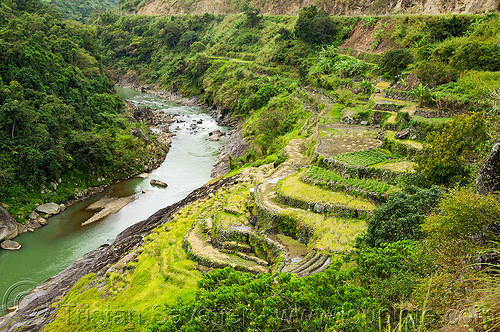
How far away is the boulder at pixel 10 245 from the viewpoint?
23391 mm

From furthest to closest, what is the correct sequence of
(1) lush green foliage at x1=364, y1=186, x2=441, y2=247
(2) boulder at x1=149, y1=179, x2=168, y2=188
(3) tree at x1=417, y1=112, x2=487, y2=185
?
(2) boulder at x1=149, y1=179, x2=168, y2=188 < (3) tree at x1=417, y1=112, x2=487, y2=185 < (1) lush green foliage at x1=364, y1=186, x2=441, y2=247

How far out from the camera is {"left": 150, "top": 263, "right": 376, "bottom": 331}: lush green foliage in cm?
787

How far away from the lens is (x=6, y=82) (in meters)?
30.9

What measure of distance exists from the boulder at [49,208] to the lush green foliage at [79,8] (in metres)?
103

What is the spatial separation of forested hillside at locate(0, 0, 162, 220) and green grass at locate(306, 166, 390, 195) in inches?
899

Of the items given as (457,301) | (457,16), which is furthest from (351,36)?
(457,301)

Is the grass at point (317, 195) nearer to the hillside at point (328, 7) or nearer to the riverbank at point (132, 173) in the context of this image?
the riverbank at point (132, 173)

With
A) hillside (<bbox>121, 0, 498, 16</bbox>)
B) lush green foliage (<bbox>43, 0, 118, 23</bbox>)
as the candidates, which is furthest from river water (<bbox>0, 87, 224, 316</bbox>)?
lush green foliage (<bbox>43, 0, 118, 23</bbox>)

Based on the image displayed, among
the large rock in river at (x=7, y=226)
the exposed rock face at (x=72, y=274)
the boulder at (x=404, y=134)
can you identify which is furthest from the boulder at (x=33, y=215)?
the boulder at (x=404, y=134)

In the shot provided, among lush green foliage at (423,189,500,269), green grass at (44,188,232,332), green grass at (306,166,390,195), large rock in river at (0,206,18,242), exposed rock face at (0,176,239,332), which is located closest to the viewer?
lush green foliage at (423,189,500,269)

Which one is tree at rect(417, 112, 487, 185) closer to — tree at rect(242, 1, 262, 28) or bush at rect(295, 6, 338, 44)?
bush at rect(295, 6, 338, 44)

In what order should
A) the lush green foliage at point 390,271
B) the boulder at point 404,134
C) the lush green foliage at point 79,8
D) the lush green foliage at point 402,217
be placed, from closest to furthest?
the lush green foliage at point 390,271 → the lush green foliage at point 402,217 → the boulder at point 404,134 → the lush green foliage at point 79,8

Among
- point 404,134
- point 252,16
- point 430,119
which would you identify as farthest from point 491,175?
point 252,16

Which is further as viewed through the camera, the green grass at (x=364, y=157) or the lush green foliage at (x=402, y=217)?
the green grass at (x=364, y=157)
